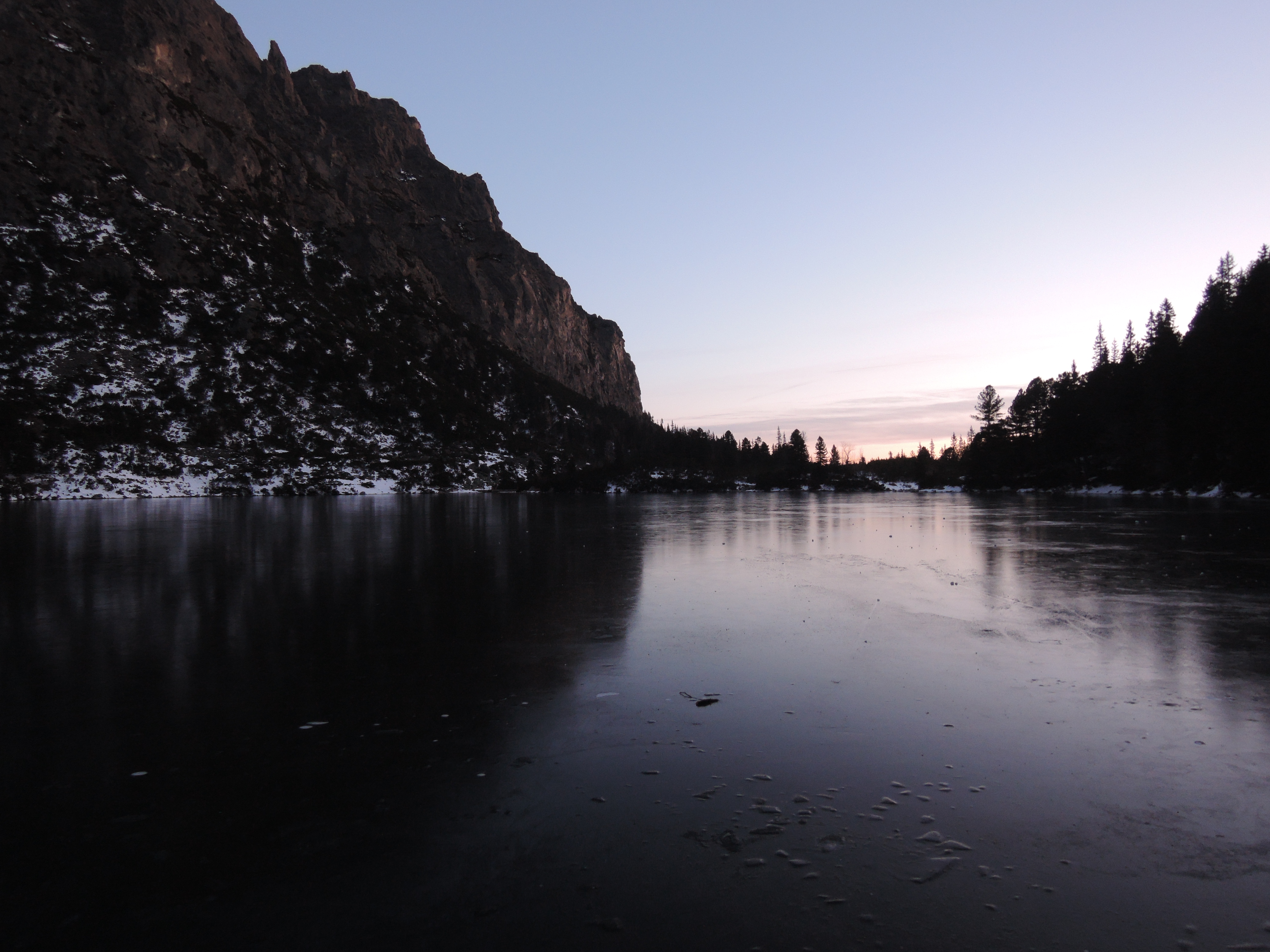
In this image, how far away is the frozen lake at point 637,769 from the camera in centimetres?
415

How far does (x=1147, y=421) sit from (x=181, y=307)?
172 meters

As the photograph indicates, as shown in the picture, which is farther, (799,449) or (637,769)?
(799,449)

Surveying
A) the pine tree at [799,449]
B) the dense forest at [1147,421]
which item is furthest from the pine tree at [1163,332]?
the pine tree at [799,449]

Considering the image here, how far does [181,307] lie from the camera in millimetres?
134250

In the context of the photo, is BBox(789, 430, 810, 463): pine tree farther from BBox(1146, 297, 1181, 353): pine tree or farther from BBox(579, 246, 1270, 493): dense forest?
BBox(1146, 297, 1181, 353): pine tree

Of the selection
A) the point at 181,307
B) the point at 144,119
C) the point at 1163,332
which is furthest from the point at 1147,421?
the point at 144,119

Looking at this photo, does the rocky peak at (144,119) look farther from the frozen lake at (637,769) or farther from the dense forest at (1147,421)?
the frozen lake at (637,769)

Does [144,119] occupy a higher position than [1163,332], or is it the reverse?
[144,119]

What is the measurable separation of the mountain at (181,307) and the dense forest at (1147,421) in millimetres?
46232

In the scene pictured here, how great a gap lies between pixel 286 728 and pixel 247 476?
4617 inches

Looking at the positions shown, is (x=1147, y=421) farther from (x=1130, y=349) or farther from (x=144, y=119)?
(x=144, y=119)

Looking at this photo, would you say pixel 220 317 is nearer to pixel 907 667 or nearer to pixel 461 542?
pixel 461 542

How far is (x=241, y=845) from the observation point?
4973 millimetres

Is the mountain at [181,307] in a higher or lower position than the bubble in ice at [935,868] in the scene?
higher
